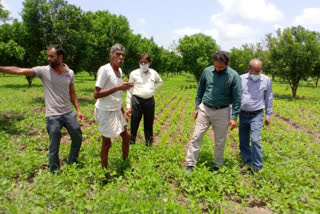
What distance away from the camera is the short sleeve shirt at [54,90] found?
331 cm

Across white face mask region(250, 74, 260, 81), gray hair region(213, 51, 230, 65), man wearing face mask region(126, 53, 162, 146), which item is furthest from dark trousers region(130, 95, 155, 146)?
white face mask region(250, 74, 260, 81)

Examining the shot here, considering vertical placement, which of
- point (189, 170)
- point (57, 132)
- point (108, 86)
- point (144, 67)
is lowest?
point (189, 170)

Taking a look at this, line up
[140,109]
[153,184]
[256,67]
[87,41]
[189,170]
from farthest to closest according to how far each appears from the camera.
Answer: [87,41], [140,109], [256,67], [189,170], [153,184]

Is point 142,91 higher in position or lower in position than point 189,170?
higher

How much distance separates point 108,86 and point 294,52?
55.6 ft

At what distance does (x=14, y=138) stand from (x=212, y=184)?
17.2ft

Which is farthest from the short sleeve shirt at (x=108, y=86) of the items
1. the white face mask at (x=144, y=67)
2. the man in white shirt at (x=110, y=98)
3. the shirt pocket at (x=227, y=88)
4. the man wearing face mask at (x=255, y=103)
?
the man wearing face mask at (x=255, y=103)

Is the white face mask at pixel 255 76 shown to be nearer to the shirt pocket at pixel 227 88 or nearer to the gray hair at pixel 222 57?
A: the shirt pocket at pixel 227 88

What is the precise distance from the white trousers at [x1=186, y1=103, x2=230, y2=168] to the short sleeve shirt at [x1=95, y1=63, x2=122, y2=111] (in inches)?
60.6

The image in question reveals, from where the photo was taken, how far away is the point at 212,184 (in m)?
3.29

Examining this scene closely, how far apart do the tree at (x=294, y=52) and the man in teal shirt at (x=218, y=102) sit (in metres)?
15.0

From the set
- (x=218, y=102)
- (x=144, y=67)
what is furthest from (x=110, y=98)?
(x=218, y=102)

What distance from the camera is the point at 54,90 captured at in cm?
338

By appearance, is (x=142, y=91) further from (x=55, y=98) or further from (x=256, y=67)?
(x=256, y=67)
